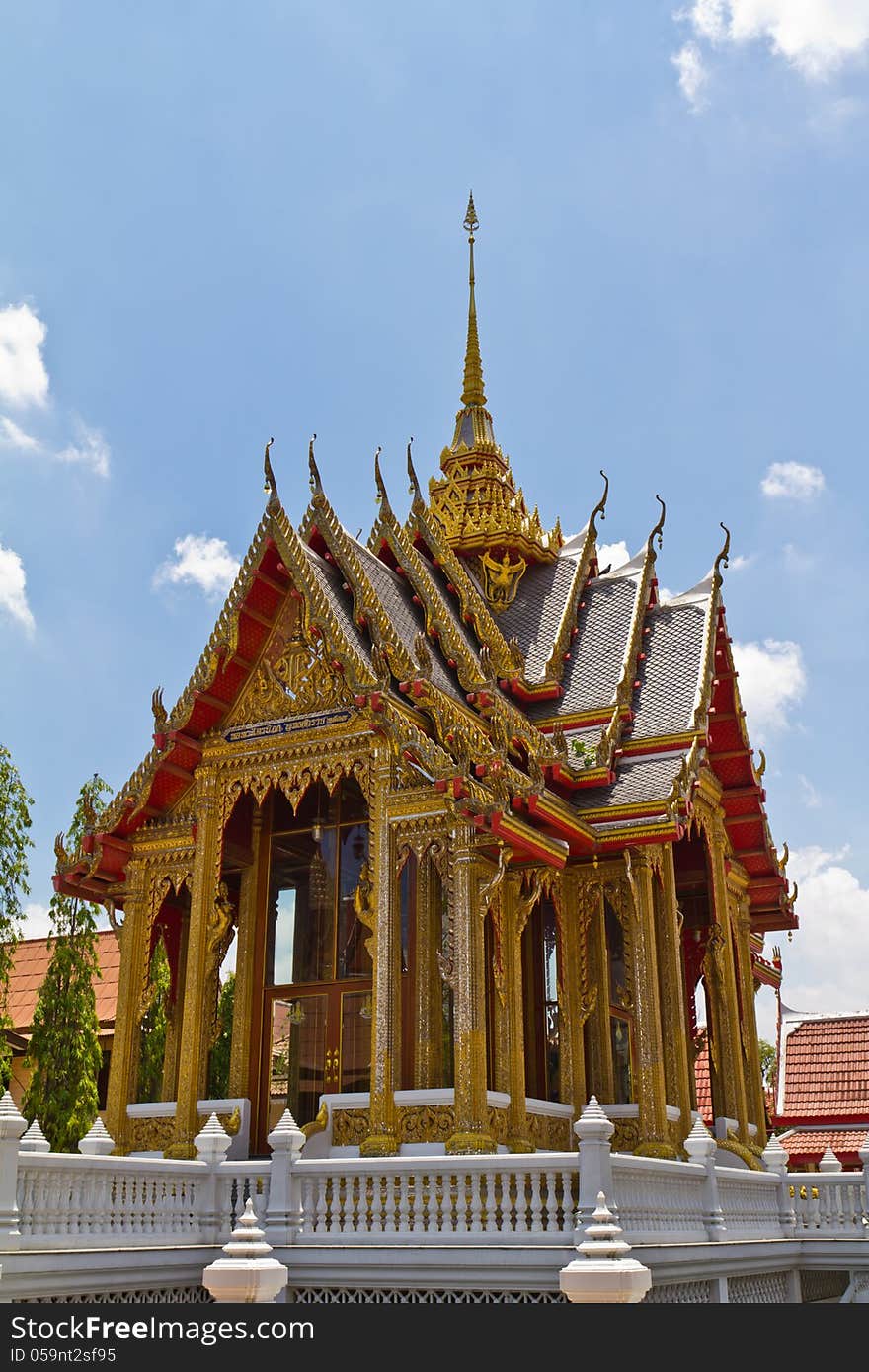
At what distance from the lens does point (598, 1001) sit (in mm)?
12367

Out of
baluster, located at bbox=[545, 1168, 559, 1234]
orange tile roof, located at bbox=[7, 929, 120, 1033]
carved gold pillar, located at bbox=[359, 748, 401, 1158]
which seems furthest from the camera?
orange tile roof, located at bbox=[7, 929, 120, 1033]

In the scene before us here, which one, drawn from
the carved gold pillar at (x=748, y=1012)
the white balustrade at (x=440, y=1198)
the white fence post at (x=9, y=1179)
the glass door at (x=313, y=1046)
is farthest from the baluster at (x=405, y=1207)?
the carved gold pillar at (x=748, y=1012)

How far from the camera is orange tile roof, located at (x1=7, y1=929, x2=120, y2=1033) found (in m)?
24.5

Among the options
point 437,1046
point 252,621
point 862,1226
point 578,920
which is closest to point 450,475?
point 252,621

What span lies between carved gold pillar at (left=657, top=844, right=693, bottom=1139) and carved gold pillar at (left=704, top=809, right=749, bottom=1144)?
5.62 feet

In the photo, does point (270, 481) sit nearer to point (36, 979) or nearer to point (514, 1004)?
point (514, 1004)

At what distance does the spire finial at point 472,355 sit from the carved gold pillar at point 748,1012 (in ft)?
25.5

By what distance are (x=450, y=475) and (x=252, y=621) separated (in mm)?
6443

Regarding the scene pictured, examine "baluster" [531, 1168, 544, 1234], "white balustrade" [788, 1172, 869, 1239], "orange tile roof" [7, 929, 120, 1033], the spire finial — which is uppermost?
the spire finial

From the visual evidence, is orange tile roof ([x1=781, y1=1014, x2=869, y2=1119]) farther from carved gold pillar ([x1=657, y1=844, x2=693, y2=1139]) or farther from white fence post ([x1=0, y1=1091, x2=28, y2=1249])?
white fence post ([x1=0, y1=1091, x2=28, y2=1249])

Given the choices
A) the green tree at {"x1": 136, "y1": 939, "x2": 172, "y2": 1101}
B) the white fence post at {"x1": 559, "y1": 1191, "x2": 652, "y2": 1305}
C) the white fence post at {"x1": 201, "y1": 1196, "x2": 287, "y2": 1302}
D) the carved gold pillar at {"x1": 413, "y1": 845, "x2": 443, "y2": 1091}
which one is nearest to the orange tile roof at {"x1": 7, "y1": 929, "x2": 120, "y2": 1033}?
the green tree at {"x1": 136, "y1": 939, "x2": 172, "y2": 1101}

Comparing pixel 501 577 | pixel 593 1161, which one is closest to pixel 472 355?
pixel 501 577

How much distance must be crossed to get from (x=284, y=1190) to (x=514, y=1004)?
271 centimetres

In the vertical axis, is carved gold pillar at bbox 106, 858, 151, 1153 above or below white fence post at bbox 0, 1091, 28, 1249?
above
